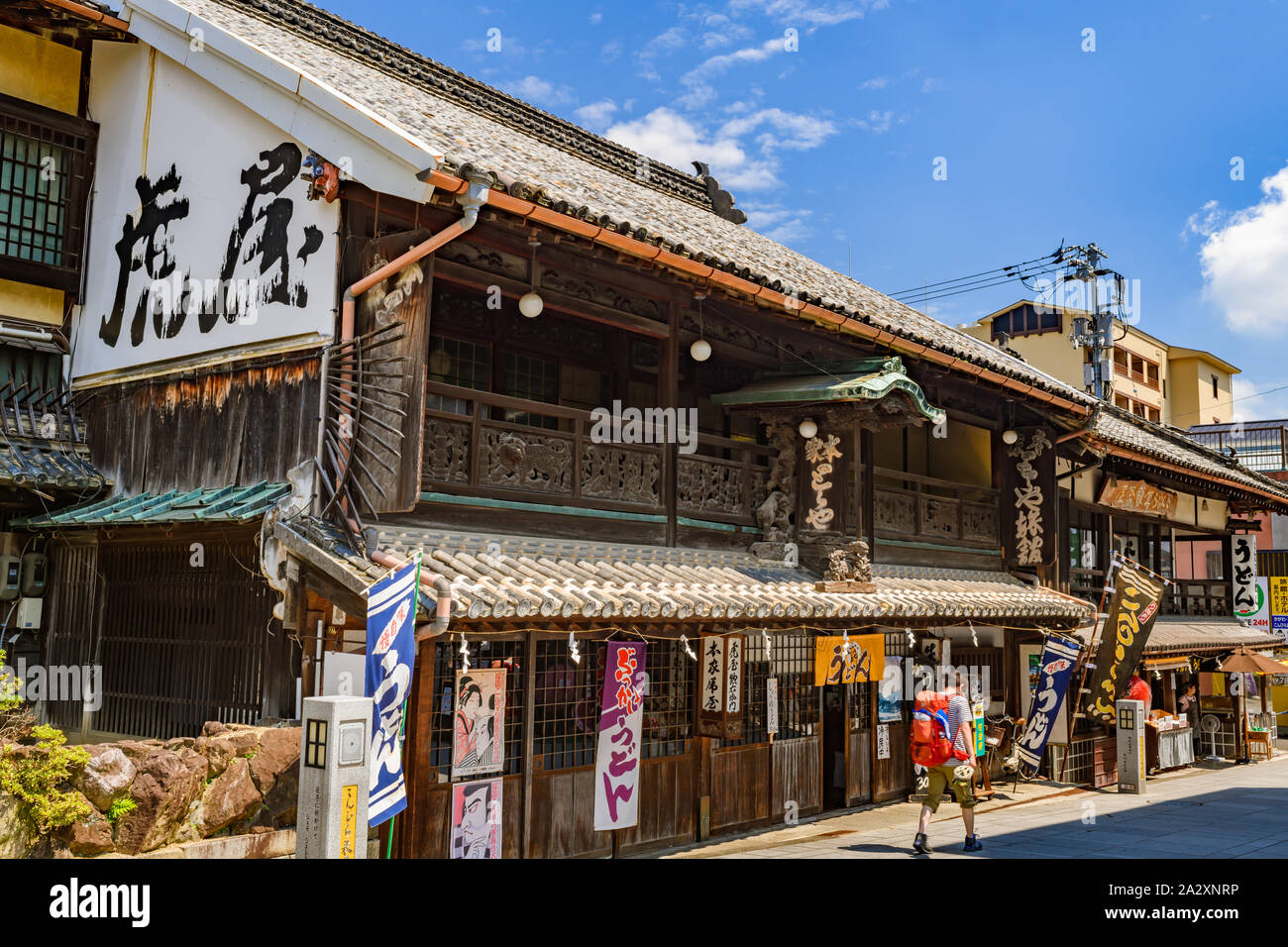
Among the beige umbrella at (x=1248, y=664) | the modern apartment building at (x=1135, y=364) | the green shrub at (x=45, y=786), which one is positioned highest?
the modern apartment building at (x=1135, y=364)

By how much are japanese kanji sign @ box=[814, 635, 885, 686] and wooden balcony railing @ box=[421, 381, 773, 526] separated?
2353 millimetres

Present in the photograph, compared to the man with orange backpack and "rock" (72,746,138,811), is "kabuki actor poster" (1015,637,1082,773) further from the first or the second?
"rock" (72,746,138,811)

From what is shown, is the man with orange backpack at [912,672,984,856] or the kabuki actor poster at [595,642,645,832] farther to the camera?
the man with orange backpack at [912,672,984,856]

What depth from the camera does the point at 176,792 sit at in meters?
8.63

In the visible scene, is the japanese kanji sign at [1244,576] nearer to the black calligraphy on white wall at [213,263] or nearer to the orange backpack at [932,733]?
the orange backpack at [932,733]

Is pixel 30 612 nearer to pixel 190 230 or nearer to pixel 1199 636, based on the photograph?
pixel 190 230

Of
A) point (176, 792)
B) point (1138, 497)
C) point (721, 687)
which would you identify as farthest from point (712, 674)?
point (1138, 497)

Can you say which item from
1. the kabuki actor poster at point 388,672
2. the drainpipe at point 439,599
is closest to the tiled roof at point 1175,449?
the drainpipe at point 439,599

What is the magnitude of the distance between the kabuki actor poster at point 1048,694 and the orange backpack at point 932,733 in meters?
6.35

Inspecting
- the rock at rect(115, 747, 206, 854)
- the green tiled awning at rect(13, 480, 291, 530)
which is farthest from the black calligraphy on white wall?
the rock at rect(115, 747, 206, 854)

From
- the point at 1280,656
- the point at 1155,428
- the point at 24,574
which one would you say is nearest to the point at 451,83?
Answer: the point at 24,574

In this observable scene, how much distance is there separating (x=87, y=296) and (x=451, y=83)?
24.4ft

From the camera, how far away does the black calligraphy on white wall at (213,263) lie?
36.6 ft

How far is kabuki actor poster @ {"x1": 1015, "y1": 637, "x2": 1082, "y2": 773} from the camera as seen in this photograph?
739 inches
